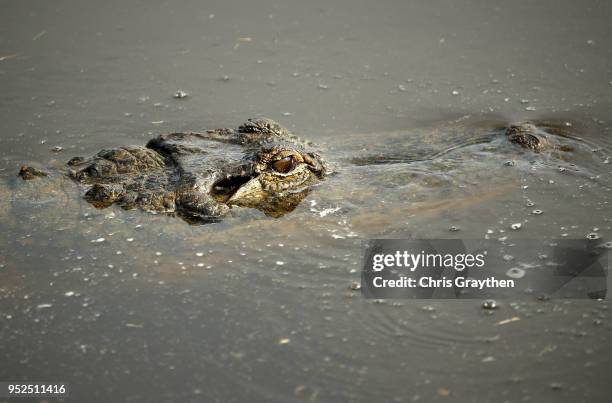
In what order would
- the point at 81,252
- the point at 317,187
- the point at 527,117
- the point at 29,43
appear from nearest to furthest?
1. the point at 81,252
2. the point at 317,187
3. the point at 527,117
4. the point at 29,43

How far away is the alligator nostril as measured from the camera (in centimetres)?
514

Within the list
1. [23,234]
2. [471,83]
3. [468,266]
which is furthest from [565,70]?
[23,234]

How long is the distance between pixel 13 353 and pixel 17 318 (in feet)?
1.07

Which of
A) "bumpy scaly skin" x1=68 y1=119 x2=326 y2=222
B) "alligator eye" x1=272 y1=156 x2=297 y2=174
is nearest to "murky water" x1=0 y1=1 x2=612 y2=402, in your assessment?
"bumpy scaly skin" x1=68 y1=119 x2=326 y2=222

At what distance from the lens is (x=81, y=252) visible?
195 inches

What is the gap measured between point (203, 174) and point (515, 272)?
2.50 m

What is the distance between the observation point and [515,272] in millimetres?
4895

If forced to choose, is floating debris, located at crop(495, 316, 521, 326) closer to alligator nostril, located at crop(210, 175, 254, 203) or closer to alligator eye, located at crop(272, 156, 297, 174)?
alligator eye, located at crop(272, 156, 297, 174)

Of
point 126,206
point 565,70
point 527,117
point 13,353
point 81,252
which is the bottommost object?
point 13,353

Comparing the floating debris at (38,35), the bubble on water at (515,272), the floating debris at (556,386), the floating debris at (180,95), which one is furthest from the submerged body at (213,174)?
the floating debris at (38,35)

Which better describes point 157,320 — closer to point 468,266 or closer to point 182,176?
point 182,176

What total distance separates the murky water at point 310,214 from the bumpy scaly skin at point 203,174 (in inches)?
5.0

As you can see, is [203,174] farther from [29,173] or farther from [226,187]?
[29,173]

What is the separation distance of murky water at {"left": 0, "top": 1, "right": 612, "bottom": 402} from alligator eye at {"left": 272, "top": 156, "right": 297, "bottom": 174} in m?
0.33
